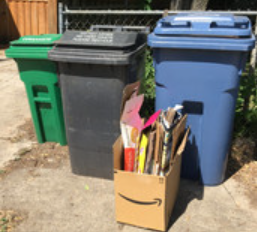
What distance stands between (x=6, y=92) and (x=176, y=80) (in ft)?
13.7

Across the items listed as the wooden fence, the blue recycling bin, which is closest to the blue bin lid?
the blue recycling bin

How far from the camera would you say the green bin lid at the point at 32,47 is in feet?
11.1

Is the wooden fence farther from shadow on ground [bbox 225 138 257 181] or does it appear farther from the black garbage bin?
shadow on ground [bbox 225 138 257 181]

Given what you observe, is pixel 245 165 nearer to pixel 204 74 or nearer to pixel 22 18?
pixel 204 74

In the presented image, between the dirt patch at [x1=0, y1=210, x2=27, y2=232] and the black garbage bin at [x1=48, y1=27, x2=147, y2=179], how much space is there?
31.9 inches

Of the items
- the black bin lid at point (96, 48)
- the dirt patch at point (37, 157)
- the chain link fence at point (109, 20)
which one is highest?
the black bin lid at point (96, 48)

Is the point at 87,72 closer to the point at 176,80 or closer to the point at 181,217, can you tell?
the point at 176,80

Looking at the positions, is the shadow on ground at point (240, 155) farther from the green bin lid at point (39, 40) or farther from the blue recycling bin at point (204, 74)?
the green bin lid at point (39, 40)

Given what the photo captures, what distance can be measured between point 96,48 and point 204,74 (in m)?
0.99

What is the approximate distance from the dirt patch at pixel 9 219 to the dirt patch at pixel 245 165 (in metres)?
2.11

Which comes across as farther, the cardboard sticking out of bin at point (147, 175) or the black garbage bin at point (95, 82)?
the black garbage bin at point (95, 82)

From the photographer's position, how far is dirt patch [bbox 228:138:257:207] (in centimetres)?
315

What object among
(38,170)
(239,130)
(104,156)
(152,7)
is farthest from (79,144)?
(152,7)

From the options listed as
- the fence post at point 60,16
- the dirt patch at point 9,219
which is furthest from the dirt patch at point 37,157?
the fence post at point 60,16
